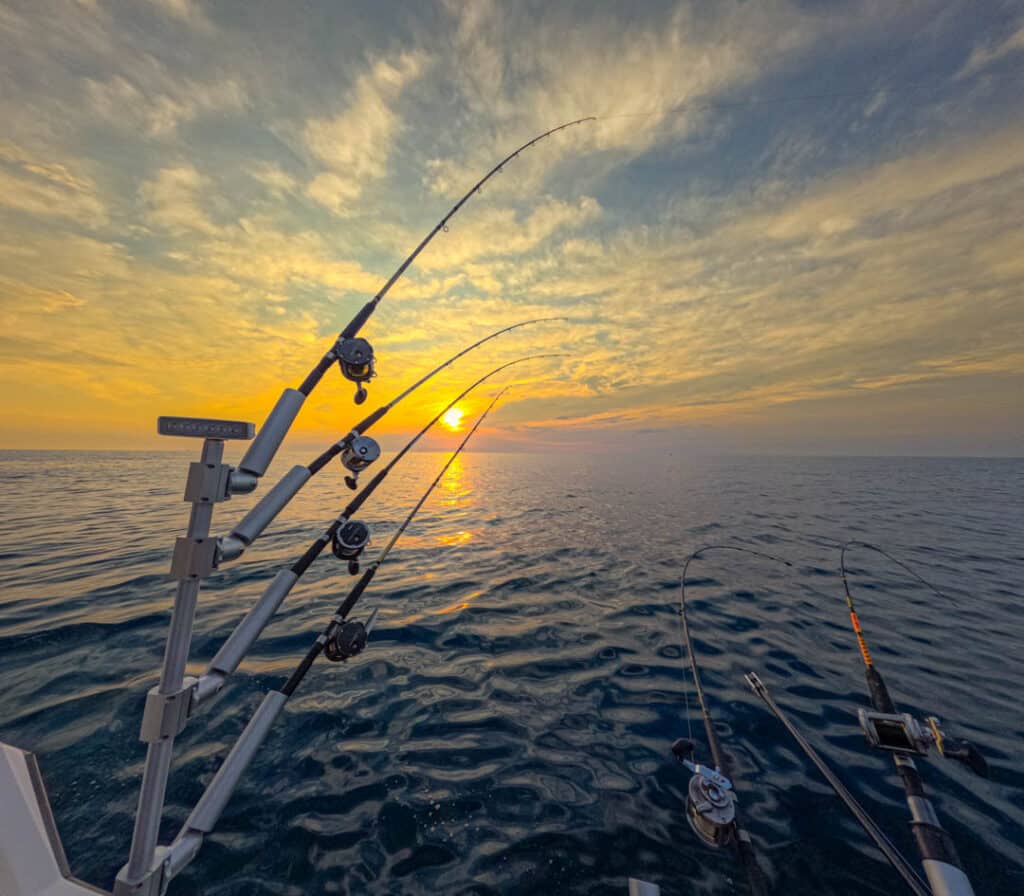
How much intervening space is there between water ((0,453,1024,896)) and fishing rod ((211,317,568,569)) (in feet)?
7.31

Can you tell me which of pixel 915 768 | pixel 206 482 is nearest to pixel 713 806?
pixel 915 768

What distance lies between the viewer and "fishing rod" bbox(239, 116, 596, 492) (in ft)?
6.17

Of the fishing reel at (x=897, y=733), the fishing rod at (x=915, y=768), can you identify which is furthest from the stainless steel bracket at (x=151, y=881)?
the fishing reel at (x=897, y=733)

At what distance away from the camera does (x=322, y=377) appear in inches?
104

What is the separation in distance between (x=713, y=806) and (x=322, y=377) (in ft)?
12.3

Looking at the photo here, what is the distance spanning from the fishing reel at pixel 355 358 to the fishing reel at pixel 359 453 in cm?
45

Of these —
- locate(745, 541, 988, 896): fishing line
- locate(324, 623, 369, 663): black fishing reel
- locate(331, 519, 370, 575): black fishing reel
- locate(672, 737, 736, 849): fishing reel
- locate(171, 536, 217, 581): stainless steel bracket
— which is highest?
locate(171, 536, 217, 581): stainless steel bracket

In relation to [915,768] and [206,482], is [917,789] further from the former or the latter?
[206,482]

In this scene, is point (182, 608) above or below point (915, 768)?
above

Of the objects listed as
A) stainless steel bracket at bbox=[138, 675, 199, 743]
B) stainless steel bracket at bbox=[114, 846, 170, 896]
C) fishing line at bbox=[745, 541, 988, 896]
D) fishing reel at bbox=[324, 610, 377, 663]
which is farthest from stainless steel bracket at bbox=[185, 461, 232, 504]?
fishing line at bbox=[745, 541, 988, 896]

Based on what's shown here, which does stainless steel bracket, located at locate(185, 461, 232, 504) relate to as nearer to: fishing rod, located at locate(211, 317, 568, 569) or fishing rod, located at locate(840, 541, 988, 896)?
fishing rod, located at locate(211, 317, 568, 569)

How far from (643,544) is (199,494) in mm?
11230

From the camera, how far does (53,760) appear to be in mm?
3230

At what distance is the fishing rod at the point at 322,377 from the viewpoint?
1.88 meters
